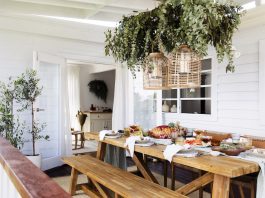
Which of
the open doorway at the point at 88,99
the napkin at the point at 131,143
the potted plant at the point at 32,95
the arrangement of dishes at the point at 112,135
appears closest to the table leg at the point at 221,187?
the napkin at the point at 131,143

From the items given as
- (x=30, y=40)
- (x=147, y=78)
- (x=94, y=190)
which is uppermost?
(x=30, y=40)

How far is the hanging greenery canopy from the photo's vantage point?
2.38 metres

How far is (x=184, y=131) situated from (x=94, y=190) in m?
1.42

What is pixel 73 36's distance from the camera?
5.45 metres

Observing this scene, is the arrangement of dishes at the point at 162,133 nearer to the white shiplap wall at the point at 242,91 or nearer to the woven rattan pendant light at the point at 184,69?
the woven rattan pendant light at the point at 184,69

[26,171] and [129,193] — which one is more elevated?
[26,171]

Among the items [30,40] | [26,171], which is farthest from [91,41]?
[26,171]

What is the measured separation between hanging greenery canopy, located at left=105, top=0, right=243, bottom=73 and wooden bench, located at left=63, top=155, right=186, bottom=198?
4.04 ft

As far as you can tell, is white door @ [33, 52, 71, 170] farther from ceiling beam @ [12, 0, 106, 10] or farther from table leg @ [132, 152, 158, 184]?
table leg @ [132, 152, 158, 184]

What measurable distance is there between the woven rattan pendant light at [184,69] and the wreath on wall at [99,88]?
703 cm

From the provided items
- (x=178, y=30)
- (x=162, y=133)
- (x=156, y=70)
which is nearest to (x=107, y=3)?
(x=156, y=70)

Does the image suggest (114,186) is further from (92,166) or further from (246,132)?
(246,132)

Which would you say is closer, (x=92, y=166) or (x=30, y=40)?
(x=92, y=166)

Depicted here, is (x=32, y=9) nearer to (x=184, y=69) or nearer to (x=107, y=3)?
(x=107, y=3)
